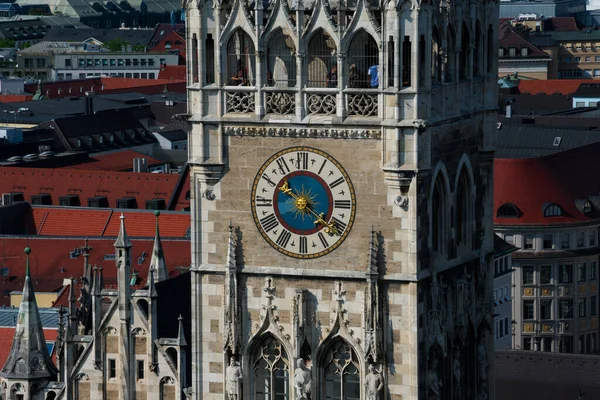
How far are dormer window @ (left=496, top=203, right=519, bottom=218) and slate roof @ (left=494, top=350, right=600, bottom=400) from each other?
75859mm

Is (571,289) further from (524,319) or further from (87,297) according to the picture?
(87,297)

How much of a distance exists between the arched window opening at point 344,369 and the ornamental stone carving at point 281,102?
6.36m

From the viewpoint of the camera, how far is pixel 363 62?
221 ft

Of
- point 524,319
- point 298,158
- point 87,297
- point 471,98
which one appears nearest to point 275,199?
point 298,158

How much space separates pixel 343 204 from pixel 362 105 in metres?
2.80

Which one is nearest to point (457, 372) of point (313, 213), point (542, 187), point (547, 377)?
point (313, 213)

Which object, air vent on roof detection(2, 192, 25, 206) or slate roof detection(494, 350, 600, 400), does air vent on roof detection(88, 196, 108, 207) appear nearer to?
air vent on roof detection(2, 192, 25, 206)

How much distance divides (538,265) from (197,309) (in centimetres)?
11262

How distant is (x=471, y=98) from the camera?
7012 cm

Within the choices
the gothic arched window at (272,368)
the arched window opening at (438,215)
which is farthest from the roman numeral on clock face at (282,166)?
the gothic arched window at (272,368)

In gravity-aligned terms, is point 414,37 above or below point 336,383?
above

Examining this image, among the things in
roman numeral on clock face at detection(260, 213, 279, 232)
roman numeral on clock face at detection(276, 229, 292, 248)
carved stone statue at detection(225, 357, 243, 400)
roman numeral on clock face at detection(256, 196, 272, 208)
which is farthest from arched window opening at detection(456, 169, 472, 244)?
carved stone statue at detection(225, 357, 243, 400)

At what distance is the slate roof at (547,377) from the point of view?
3967 inches

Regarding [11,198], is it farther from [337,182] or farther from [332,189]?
[337,182]
